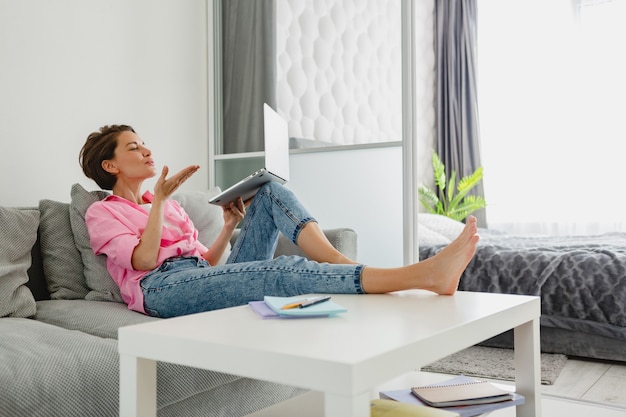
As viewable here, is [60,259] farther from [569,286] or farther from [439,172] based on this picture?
[439,172]

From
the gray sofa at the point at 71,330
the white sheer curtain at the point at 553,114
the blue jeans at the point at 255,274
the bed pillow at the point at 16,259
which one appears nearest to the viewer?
the gray sofa at the point at 71,330

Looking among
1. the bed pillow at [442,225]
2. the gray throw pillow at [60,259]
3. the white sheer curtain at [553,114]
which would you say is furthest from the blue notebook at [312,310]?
the white sheer curtain at [553,114]

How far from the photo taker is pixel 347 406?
94 cm

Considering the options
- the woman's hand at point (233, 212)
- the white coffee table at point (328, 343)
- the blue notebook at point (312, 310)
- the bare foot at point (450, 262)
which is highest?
the woman's hand at point (233, 212)

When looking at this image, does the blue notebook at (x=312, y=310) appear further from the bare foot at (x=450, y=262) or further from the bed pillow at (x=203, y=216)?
the bed pillow at (x=203, y=216)

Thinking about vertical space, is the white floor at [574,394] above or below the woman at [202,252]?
below

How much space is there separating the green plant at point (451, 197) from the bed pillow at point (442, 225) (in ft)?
3.50

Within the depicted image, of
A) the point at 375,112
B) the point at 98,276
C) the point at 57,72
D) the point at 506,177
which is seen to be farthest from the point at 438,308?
the point at 506,177

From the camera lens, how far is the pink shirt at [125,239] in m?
2.15

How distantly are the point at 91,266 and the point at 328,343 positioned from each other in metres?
1.43

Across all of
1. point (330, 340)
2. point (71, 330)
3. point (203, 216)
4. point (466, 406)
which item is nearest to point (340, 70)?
point (203, 216)

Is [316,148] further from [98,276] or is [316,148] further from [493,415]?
[493,415]

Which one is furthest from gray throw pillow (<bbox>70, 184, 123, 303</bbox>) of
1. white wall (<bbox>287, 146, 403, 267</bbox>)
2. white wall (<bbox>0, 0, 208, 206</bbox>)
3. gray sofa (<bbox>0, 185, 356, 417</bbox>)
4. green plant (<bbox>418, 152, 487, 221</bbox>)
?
green plant (<bbox>418, 152, 487, 221</bbox>)

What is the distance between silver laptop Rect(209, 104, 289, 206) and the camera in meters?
2.21
